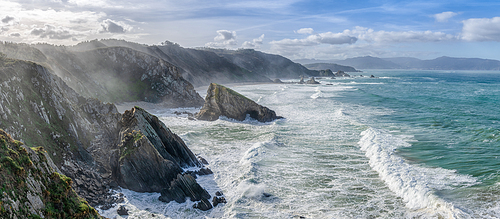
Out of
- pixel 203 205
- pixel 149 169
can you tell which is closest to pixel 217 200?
pixel 203 205

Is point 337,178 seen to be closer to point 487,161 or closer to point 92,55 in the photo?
point 487,161

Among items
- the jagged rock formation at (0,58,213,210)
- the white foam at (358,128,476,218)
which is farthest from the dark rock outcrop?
the white foam at (358,128,476,218)

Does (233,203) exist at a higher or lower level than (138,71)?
lower

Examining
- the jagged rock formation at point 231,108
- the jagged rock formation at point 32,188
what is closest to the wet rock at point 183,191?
the jagged rock formation at point 32,188

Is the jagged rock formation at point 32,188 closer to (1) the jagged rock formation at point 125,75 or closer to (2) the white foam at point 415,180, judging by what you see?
(2) the white foam at point 415,180

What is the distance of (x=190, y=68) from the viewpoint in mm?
141750

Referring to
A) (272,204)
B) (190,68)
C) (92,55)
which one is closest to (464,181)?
(272,204)

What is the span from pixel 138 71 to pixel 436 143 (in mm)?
57527

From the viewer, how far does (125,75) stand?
63.8 m

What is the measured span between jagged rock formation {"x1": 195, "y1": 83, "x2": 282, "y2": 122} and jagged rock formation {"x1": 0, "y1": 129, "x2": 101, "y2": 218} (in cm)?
3198

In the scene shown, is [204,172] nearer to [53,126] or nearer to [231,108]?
[53,126]

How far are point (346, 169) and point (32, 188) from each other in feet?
65.6

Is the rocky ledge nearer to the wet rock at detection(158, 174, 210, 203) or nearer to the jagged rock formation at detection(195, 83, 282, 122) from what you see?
the wet rock at detection(158, 174, 210, 203)

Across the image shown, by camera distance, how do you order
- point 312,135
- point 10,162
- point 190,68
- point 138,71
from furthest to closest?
point 190,68
point 138,71
point 312,135
point 10,162
